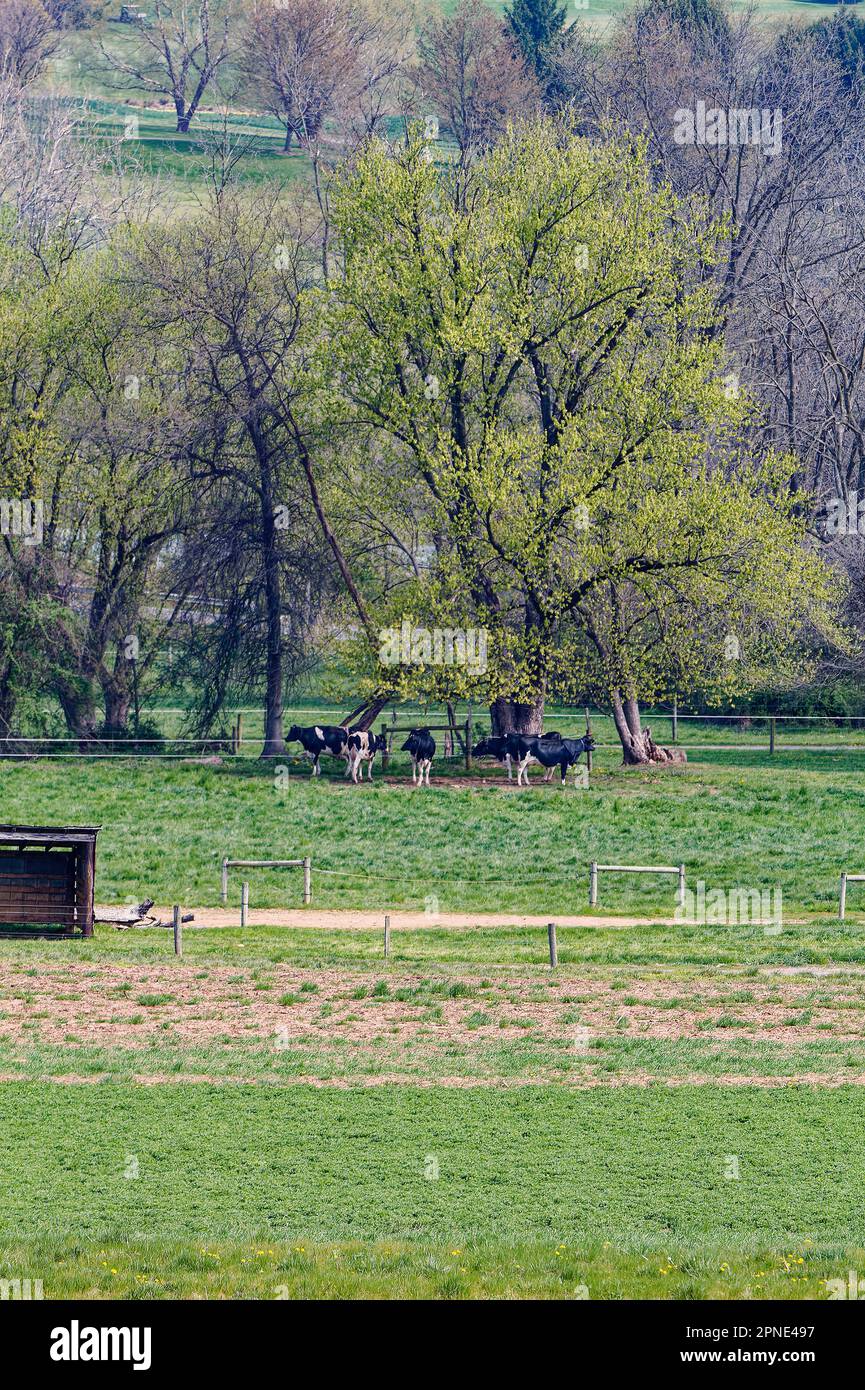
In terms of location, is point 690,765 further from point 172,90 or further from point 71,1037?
point 172,90

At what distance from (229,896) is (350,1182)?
1715 centimetres

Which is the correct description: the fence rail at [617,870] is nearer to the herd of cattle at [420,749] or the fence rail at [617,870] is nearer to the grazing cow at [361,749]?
the herd of cattle at [420,749]

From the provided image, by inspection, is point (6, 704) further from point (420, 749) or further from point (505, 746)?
point (505, 746)

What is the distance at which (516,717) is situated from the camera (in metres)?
50.7

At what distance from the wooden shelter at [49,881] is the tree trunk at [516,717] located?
20184 mm

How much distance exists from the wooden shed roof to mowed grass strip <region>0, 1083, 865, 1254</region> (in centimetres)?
948

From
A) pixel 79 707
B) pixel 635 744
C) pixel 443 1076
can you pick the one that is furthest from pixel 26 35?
pixel 443 1076

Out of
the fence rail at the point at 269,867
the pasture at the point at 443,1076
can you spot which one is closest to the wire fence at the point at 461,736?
the pasture at the point at 443,1076

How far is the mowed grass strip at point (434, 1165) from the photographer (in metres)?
16.1

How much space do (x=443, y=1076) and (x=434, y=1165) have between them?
3.83 m

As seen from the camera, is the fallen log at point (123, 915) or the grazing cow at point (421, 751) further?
the grazing cow at point (421, 751)

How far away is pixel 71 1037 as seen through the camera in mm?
23547

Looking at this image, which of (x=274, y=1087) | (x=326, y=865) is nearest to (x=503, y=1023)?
(x=274, y=1087)

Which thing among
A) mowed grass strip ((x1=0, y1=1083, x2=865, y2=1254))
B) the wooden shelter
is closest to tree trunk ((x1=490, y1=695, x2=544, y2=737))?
the wooden shelter
